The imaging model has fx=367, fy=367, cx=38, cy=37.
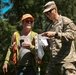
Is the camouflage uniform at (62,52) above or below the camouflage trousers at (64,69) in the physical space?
above

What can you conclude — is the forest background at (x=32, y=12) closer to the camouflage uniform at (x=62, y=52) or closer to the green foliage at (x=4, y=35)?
the green foliage at (x=4, y=35)

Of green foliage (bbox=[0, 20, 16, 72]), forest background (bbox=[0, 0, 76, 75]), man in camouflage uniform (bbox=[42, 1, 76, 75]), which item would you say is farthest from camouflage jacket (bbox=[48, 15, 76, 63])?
forest background (bbox=[0, 0, 76, 75])

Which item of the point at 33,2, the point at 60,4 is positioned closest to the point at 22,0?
the point at 33,2

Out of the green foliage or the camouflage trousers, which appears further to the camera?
the green foliage

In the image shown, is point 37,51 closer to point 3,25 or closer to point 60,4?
point 3,25

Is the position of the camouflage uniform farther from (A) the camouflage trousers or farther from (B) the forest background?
(B) the forest background

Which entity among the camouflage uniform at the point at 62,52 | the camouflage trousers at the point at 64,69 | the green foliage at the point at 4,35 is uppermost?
the camouflage uniform at the point at 62,52

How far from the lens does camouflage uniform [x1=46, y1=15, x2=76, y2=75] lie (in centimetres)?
478

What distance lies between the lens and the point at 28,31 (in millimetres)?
5184

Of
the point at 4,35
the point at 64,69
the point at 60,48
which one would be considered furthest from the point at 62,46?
the point at 4,35

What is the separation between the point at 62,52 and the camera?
4.85m

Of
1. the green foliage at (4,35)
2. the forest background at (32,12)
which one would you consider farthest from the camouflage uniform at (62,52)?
the forest background at (32,12)

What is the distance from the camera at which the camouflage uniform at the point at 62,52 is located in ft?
15.7

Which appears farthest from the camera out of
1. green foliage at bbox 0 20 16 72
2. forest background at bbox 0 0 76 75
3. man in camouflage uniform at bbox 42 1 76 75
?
forest background at bbox 0 0 76 75
